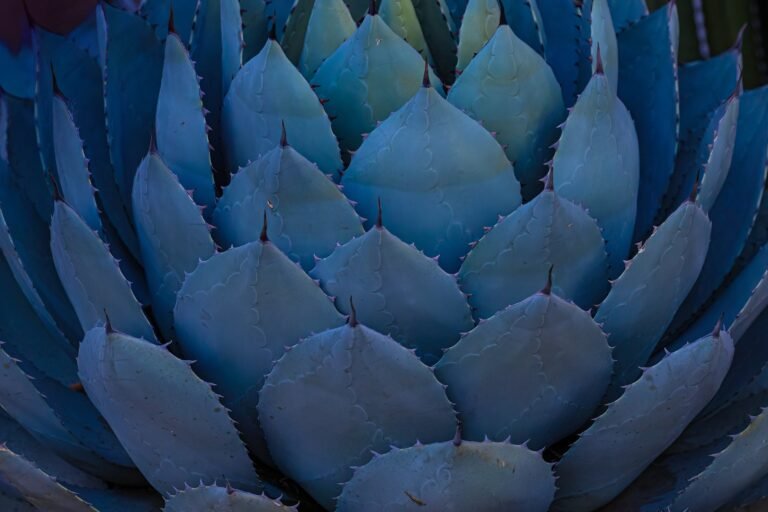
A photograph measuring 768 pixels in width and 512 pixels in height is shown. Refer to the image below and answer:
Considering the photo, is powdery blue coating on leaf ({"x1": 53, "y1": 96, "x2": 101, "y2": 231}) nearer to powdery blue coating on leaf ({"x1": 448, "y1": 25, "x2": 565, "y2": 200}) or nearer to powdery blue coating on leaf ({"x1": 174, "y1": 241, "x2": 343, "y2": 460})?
powdery blue coating on leaf ({"x1": 174, "y1": 241, "x2": 343, "y2": 460})

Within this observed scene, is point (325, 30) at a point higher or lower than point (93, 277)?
higher

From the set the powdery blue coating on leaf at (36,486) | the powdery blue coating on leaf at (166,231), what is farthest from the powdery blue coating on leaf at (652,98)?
the powdery blue coating on leaf at (36,486)

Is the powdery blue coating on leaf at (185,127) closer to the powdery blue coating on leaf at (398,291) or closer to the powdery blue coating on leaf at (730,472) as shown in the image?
the powdery blue coating on leaf at (398,291)

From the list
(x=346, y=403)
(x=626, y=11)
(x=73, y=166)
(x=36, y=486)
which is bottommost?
(x=36, y=486)

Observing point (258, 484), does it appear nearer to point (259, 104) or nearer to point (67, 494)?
point (67, 494)

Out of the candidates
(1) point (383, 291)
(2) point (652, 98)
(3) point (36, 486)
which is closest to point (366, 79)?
(1) point (383, 291)

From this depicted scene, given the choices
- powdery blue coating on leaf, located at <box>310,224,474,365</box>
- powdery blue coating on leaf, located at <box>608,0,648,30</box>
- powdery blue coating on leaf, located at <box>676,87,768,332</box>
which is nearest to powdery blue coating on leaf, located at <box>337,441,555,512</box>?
powdery blue coating on leaf, located at <box>310,224,474,365</box>

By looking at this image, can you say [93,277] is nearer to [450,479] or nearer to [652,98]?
[450,479]
